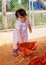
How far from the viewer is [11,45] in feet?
6.98

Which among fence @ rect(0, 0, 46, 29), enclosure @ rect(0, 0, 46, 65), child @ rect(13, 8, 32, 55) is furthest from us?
fence @ rect(0, 0, 46, 29)

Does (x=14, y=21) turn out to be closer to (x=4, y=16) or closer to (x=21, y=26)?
(x=4, y=16)

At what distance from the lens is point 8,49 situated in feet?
6.72

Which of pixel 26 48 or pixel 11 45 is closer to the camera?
pixel 26 48

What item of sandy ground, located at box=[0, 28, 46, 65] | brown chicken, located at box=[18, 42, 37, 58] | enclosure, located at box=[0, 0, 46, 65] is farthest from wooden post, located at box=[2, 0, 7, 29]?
brown chicken, located at box=[18, 42, 37, 58]

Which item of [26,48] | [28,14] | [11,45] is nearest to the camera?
[26,48]

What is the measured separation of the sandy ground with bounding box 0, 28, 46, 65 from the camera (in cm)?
182

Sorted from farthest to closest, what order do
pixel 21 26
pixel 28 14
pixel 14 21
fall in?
pixel 28 14, pixel 14 21, pixel 21 26

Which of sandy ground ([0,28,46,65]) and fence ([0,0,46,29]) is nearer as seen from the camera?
sandy ground ([0,28,46,65])

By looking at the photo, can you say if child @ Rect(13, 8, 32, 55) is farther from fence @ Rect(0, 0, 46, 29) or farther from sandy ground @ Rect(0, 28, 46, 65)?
fence @ Rect(0, 0, 46, 29)

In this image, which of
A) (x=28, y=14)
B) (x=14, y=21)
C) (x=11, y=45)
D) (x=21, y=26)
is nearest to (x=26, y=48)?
(x=21, y=26)

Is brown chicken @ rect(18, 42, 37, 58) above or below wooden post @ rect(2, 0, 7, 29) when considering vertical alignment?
below

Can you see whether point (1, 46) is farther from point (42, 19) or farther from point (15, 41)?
point (42, 19)

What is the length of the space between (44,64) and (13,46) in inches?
30.2
